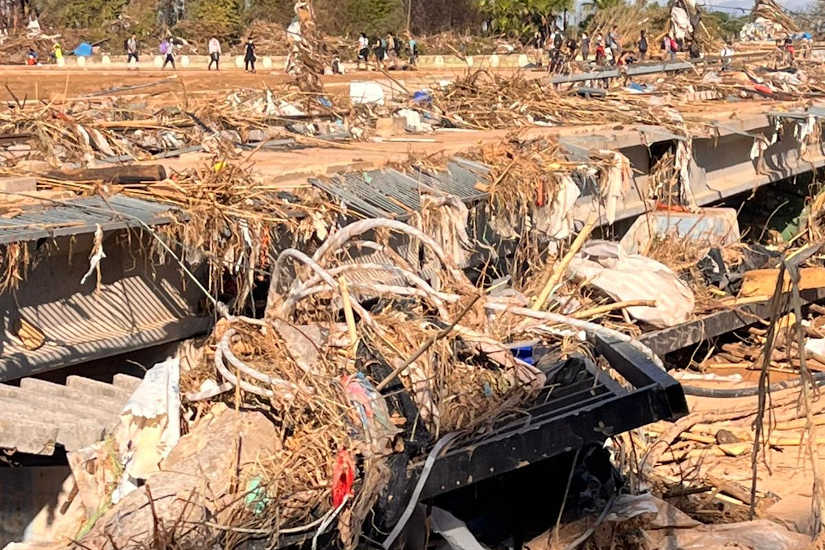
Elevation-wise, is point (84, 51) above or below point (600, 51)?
below

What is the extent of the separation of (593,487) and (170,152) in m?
7.62

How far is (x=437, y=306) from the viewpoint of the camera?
755 cm

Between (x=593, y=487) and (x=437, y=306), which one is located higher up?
(x=437, y=306)

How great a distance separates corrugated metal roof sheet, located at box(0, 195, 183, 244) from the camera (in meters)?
7.05

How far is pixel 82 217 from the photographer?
7.60 meters

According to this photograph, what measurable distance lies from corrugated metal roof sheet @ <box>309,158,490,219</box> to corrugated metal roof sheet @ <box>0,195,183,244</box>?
74.0 inches

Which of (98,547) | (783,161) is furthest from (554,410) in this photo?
(783,161)

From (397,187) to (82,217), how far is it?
3.52m

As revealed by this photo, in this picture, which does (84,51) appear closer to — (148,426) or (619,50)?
(619,50)

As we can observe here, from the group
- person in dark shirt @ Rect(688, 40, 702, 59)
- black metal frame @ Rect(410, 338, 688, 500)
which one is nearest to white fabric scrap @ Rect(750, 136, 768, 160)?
person in dark shirt @ Rect(688, 40, 702, 59)

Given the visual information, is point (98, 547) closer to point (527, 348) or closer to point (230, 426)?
point (230, 426)

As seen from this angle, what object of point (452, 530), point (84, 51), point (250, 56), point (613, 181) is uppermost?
point (250, 56)

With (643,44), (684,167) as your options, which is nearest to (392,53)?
(643,44)

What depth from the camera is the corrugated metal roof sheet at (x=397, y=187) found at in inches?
371
